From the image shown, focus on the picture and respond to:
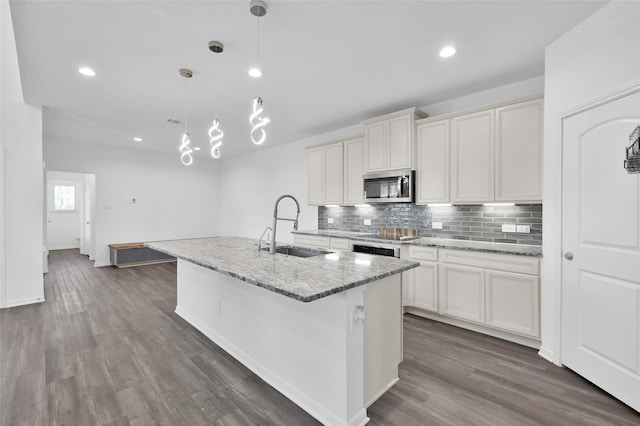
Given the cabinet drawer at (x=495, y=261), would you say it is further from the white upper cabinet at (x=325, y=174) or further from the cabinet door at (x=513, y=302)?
the white upper cabinet at (x=325, y=174)

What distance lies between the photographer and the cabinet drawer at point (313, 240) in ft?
14.5

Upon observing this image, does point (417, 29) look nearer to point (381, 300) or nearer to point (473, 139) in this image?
point (473, 139)

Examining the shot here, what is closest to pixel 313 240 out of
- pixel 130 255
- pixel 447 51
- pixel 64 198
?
pixel 447 51

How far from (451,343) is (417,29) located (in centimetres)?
278

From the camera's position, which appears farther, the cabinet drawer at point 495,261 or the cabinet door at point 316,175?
the cabinet door at point 316,175

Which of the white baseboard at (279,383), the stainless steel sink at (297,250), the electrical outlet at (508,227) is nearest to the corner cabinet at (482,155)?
the electrical outlet at (508,227)

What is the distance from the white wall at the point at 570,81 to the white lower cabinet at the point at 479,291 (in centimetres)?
14

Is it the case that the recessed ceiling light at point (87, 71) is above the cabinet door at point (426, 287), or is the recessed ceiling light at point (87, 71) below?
above

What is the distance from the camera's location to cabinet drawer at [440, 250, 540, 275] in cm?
265

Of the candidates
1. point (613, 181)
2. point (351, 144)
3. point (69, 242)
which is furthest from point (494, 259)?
point (69, 242)

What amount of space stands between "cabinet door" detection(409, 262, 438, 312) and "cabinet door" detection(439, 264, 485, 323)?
7cm

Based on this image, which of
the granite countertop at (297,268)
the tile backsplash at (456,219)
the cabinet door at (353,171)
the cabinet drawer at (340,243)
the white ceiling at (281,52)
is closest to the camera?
the granite countertop at (297,268)

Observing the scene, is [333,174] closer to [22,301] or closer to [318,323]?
[318,323]

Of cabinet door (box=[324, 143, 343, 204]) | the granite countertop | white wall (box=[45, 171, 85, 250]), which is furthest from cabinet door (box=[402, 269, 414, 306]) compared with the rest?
white wall (box=[45, 171, 85, 250])
